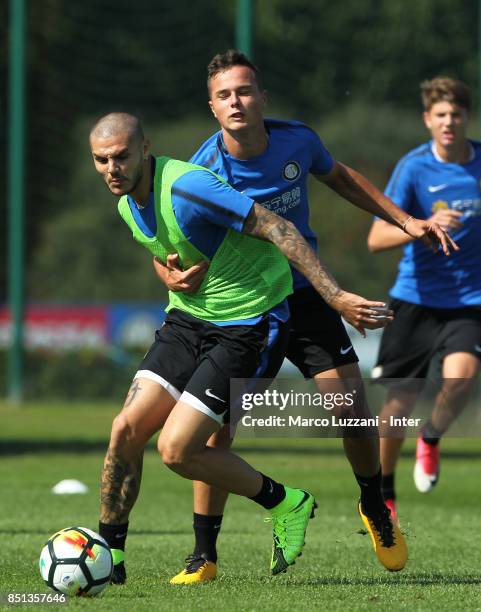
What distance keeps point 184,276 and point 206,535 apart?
137 centimetres

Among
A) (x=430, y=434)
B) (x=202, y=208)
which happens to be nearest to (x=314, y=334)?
(x=202, y=208)

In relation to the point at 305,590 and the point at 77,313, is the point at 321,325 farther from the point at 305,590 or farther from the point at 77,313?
the point at 77,313

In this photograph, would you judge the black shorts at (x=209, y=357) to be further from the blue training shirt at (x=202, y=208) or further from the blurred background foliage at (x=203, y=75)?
the blurred background foliage at (x=203, y=75)

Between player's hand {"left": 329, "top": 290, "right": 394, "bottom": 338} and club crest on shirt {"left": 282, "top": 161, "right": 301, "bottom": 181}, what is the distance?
1084 mm

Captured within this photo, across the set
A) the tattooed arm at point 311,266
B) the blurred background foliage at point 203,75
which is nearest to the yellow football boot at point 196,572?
the tattooed arm at point 311,266

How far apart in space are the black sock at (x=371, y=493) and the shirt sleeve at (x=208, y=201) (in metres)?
1.75

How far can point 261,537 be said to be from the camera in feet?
30.6

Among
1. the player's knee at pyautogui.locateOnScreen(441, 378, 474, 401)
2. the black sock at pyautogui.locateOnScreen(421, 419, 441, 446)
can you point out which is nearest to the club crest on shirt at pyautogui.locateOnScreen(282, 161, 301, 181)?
the player's knee at pyautogui.locateOnScreen(441, 378, 474, 401)

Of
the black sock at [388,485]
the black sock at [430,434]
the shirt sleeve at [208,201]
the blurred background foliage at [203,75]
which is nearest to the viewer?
the shirt sleeve at [208,201]

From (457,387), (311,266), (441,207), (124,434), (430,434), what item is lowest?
(124,434)

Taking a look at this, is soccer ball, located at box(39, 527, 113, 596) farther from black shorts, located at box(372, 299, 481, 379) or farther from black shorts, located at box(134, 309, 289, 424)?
black shorts, located at box(372, 299, 481, 379)

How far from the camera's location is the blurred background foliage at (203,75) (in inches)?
1390

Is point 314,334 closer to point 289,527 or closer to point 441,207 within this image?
point 289,527

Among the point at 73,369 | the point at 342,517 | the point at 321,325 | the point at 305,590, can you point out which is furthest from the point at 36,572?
the point at 73,369
